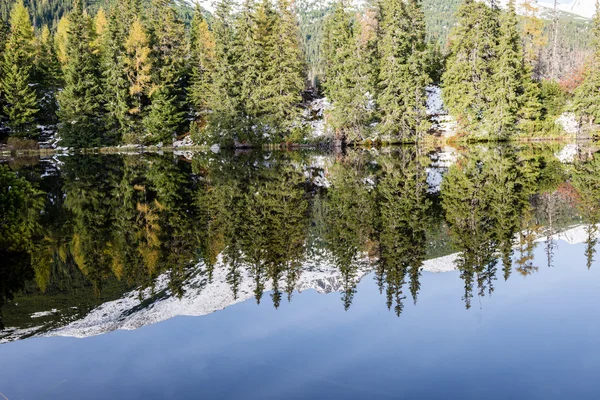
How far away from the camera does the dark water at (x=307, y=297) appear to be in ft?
17.8

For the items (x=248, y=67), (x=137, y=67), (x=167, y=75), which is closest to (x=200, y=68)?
(x=167, y=75)

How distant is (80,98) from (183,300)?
50.2 m

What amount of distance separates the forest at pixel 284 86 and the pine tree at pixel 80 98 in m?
0.12

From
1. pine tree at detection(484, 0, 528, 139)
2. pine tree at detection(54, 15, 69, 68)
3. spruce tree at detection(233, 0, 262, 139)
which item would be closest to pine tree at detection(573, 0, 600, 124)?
pine tree at detection(484, 0, 528, 139)

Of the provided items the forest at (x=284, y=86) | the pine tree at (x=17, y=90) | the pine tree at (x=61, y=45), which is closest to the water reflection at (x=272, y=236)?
the forest at (x=284, y=86)

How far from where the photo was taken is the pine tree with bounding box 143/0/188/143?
53.0m

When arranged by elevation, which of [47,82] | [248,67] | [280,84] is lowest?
[280,84]

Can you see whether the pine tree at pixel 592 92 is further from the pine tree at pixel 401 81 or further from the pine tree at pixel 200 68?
the pine tree at pixel 200 68

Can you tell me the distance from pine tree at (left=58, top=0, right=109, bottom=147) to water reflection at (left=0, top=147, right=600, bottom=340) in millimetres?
33752

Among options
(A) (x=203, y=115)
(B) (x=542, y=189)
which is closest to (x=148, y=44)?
(A) (x=203, y=115)

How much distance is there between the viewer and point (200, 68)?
5947cm

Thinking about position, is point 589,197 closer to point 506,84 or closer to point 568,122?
point 506,84

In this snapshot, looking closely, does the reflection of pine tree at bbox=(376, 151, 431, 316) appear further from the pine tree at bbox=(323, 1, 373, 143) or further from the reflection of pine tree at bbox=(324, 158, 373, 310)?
the pine tree at bbox=(323, 1, 373, 143)

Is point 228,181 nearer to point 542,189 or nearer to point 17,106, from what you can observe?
point 542,189
